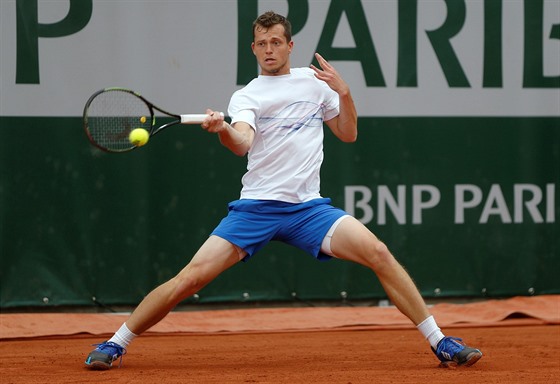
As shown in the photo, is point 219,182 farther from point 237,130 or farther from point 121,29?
point 237,130

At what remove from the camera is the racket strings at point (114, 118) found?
4.25 m

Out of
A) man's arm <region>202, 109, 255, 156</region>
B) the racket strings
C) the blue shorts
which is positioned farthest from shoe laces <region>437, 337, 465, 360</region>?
the racket strings

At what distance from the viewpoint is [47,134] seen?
603 centimetres

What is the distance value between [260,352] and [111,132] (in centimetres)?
Answer: 147

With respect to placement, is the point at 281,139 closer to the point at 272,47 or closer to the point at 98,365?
the point at 272,47

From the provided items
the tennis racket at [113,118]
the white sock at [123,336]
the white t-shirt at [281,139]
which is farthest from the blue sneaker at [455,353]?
the tennis racket at [113,118]

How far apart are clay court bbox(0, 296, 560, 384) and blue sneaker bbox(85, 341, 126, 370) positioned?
57mm

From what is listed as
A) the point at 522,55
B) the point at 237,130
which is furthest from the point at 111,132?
the point at 522,55

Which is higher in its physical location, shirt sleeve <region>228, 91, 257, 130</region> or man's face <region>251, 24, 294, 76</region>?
man's face <region>251, 24, 294, 76</region>

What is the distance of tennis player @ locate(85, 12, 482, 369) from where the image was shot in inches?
168

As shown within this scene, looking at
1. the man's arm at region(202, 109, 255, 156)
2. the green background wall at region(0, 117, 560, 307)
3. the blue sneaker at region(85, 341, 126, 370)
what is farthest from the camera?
the green background wall at region(0, 117, 560, 307)

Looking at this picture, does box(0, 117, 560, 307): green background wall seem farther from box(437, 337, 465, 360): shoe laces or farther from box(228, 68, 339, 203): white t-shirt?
box(437, 337, 465, 360): shoe laces

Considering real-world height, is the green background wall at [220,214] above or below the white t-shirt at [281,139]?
below

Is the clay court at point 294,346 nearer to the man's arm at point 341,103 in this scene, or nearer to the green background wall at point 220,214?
the green background wall at point 220,214
